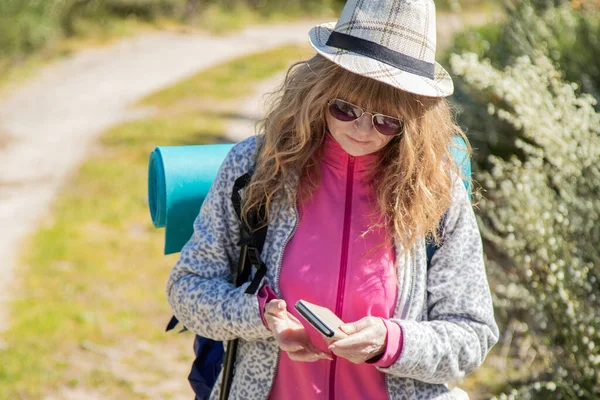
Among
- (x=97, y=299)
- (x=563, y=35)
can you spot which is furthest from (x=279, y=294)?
(x=563, y=35)

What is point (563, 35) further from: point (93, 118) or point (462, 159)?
point (93, 118)

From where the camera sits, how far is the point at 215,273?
1908 mm

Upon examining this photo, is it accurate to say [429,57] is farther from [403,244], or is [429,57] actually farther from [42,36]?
[42,36]

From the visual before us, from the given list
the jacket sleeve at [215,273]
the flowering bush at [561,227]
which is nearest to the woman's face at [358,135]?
the jacket sleeve at [215,273]

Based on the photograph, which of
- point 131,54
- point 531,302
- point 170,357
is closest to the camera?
point 531,302

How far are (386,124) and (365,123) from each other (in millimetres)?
49

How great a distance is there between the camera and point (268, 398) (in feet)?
6.21

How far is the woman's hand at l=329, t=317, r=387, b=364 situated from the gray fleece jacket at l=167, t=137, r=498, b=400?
87 mm

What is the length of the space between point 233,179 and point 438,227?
1.65 feet

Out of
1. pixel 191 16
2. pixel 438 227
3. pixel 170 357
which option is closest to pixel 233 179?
pixel 438 227

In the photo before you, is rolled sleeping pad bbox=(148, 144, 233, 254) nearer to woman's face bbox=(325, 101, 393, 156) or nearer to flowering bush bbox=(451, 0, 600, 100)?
woman's face bbox=(325, 101, 393, 156)

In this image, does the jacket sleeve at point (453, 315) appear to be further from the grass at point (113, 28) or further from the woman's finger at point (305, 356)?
the grass at point (113, 28)

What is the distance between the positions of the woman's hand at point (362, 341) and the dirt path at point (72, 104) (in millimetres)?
3013

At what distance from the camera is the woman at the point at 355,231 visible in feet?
5.91
